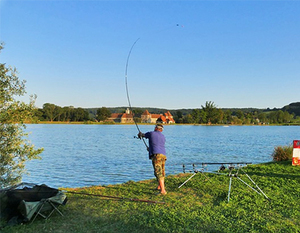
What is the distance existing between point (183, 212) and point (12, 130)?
222 inches

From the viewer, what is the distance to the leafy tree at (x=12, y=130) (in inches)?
332

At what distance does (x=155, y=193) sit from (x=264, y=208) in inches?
105

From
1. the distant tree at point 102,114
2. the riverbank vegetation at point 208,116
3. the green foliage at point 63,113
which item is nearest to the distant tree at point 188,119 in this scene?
the riverbank vegetation at point 208,116

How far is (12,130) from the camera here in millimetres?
8547

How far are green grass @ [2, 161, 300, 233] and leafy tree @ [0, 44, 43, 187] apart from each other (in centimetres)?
239

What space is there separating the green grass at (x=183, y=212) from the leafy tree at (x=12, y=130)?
239 centimetres

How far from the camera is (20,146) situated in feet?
28.5

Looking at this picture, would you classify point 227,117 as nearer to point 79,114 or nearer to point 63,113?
point 79,114

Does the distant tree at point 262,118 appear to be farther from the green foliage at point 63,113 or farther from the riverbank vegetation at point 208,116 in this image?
the green foliage at point 63,113

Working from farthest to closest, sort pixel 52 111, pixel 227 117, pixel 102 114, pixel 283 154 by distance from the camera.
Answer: pixel 102 114
pixel 227 117
pixel 52 111
pixel 283 154

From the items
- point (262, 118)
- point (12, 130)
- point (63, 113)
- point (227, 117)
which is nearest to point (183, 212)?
point (12, 130)

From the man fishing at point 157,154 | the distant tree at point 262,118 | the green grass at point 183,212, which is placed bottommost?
the green grass at point 183,212

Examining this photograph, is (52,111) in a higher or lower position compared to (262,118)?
higher

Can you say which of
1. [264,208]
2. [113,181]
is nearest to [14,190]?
[264,208]
